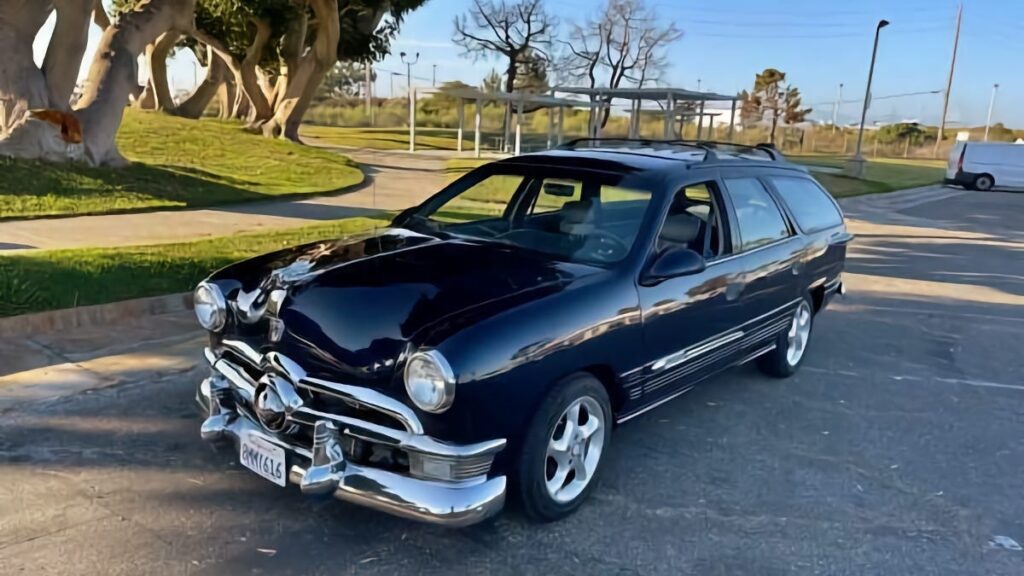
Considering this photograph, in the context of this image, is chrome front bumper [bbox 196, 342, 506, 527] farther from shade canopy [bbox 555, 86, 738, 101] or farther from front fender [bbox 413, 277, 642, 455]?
shade canopy [bbox 555, 86, 738, 101]

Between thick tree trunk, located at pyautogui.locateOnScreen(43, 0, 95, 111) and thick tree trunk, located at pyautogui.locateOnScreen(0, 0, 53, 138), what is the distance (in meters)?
0.49

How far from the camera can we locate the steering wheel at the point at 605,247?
151 inches

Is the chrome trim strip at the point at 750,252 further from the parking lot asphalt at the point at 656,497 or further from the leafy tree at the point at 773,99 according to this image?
the leafy tree at the point at 773,99

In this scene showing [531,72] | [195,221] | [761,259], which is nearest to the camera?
[761,259]

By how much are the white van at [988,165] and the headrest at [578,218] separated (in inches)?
1200

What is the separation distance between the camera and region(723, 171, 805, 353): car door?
4.62m

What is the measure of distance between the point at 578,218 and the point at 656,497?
1544 millimetres

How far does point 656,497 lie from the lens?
12.2 ft

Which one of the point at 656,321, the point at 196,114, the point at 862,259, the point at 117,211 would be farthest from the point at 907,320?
the point at 196,114

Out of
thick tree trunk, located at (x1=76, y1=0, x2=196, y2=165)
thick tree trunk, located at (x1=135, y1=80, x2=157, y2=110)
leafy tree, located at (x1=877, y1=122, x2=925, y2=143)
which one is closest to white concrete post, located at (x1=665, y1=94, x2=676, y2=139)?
thick tree trunk, located at (x1=76, y1=0, x2=196, y2=165)

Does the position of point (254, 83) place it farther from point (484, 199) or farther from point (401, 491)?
point (401, 491)

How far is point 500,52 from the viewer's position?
48.8 m

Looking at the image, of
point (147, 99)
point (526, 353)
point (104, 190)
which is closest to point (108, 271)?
point (526, 353)

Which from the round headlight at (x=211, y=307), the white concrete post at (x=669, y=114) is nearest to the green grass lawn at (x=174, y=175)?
the round headlight at (x=211, y=307)
